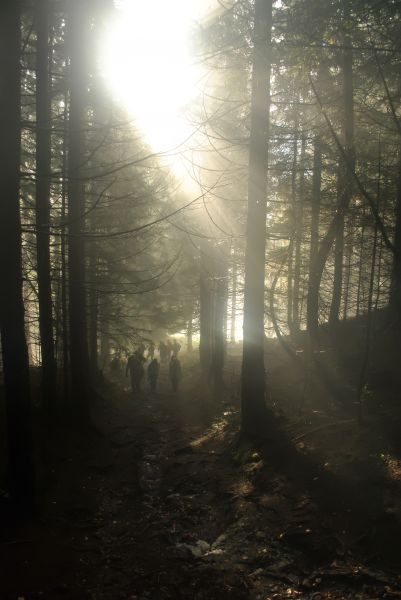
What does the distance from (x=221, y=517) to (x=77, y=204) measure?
8.46 metres

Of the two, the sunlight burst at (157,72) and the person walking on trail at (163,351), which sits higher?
the sunlight burst at (157,72)

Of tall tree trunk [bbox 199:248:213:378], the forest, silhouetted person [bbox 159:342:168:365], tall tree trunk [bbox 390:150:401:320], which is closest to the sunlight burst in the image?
the forest

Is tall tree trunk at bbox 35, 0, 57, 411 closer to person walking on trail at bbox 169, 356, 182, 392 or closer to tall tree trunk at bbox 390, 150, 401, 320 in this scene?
person walking on trail at bbox 169, 356, 182, 392

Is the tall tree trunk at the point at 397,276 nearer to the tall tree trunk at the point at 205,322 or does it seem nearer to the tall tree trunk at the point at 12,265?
the tall tree trunk at the point at 12,265

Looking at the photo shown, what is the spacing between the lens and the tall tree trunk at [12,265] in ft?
19.8

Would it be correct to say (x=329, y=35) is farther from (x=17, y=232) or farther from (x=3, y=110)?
(x=17, y=232)

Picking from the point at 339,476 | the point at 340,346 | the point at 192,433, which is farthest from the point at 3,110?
Answer: the point at 340,346

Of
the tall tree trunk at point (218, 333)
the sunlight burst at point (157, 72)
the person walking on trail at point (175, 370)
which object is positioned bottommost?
the person walking on trail at point (175, 370)

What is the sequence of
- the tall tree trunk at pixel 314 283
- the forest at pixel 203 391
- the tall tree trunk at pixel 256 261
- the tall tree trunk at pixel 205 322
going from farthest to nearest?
1. the tall tree trunk at pixel 205 322
2. the tall tree trunk at pixel 314 283
3. the tall tree trunk at pixel 256 261
4. the forest at pixel 203 391

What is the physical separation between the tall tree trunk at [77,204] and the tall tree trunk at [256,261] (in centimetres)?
402

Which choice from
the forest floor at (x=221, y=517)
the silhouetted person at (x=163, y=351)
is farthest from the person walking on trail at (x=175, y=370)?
the silhouetted person at (x=163, y=351)

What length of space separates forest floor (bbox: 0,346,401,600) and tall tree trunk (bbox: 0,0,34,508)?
1009mm

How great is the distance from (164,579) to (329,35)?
8618 mm

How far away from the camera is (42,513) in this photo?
6.66 m
